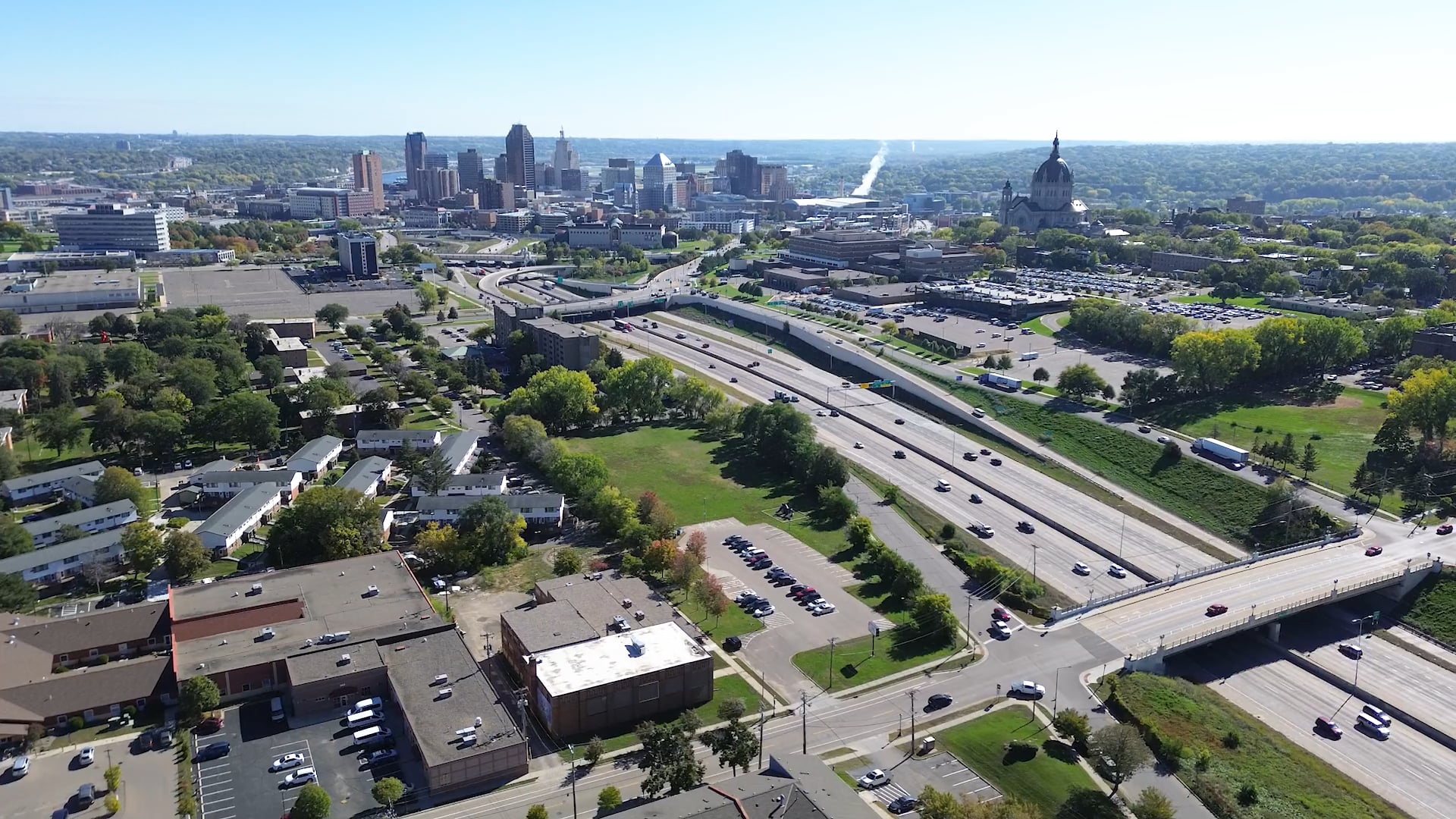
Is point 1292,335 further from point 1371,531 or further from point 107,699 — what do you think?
point 107,699

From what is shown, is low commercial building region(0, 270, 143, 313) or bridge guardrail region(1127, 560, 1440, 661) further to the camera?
low commercial building region(0, 270, 143, 313)

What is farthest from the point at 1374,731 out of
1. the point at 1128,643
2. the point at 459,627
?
the point at 459,627

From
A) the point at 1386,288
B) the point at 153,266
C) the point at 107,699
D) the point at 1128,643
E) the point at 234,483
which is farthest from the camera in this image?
the point at 153,266

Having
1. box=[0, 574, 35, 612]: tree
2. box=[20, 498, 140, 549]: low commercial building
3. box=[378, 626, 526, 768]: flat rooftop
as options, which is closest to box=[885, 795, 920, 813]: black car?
box=[378, 626, 526, 768]: flat rooftop

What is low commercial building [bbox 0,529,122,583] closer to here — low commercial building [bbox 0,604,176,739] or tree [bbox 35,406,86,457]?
low commercial building [bbox 0,604,176,739]

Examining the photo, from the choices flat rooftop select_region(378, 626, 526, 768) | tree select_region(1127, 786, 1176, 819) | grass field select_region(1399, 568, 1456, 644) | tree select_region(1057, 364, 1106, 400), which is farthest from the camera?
tree select_region(1057, 364, 1106, 400)
